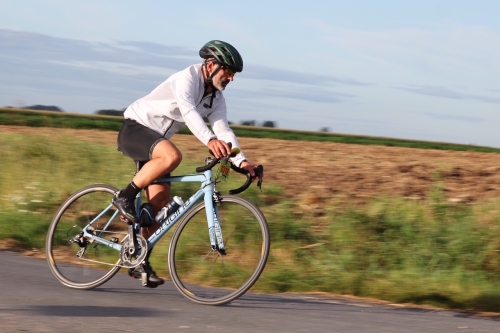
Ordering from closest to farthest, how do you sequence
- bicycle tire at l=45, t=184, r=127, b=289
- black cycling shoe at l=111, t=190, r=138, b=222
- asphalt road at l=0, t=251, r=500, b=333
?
1. asphalt road at l=0, t=251, r=500, b=333
2. black cycling shoe at l=111, t=190, r=138, b=222
3. bicycle tire at l=45, t=184, r=127, b=289

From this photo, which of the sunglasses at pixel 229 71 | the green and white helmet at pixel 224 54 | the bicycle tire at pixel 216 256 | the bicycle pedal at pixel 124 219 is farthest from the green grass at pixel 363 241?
the green and white helmet at pixel 224 54

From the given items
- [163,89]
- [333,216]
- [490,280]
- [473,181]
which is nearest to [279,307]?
[163,89]

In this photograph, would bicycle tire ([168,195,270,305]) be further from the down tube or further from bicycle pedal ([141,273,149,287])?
bicycle pedal ([141,273,149,287])

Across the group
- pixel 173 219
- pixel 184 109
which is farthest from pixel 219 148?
pixel 173 219

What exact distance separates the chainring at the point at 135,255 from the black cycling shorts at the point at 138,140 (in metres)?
0.64

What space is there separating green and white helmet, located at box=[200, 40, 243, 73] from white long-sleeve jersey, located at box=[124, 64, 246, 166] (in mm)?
169

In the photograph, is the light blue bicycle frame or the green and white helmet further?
the light blue bicycle frame

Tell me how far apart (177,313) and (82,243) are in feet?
4.98

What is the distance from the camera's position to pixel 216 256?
21.0ft

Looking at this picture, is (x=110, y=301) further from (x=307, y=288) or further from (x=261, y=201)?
(x=261, y=201)

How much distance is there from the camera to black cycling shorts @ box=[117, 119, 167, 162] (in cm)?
645

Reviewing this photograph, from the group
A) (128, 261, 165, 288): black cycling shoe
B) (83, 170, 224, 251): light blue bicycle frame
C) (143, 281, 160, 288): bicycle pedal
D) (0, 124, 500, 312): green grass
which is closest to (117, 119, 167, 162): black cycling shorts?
(83, 170, 224, 251): light blue bicycle frame

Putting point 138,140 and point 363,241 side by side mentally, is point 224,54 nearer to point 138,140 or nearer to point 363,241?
point 138,140

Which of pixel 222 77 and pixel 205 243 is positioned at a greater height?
pixel 222 77
